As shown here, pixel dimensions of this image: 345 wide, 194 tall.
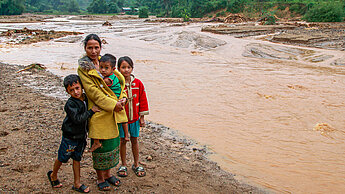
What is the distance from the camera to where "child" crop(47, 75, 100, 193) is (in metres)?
2.40

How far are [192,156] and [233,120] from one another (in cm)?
188

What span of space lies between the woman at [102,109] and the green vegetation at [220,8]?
32816 millimetres

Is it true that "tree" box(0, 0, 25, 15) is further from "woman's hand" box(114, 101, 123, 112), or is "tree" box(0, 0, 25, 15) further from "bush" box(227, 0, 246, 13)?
"woman's hand" box(114, 101, 123, 112)

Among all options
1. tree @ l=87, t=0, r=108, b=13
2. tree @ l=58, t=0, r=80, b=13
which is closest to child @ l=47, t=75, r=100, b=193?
tree @ l=87, t=0, r=108, b=13

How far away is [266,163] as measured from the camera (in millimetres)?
3951

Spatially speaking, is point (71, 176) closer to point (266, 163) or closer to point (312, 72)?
point (266, 163)

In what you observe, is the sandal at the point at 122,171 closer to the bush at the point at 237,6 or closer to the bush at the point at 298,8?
the bush at the point at 298,8

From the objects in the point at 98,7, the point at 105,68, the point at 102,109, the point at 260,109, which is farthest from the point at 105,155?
the point at 98,7

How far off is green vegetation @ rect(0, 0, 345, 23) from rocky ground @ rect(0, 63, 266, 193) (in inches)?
1245

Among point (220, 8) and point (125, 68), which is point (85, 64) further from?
point (220, 8)

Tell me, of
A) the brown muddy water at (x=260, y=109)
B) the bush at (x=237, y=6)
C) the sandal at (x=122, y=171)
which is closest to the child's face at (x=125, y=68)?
the sandal at (x=122, y=171)

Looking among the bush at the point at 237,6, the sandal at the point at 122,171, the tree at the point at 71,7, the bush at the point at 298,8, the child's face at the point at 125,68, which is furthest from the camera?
the tree at the point at 71,7

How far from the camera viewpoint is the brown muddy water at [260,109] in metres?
3.83

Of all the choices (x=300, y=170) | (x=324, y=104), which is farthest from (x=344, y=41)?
(x=300, y=170)
